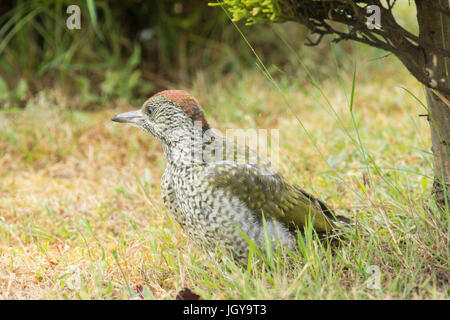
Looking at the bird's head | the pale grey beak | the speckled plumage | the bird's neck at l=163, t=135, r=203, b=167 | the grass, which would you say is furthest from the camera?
the pale grey beak

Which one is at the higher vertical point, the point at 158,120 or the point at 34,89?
the point at 34,89

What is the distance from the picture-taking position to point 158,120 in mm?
3250

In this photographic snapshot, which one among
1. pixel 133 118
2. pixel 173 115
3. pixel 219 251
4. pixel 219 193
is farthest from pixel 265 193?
pixel 133 118

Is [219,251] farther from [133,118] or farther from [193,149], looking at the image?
[133,118]

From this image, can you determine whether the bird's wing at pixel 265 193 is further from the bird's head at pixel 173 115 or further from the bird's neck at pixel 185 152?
the bird's head at pixel 173 115

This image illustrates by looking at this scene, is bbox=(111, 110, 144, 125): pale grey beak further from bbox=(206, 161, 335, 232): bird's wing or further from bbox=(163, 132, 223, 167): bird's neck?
bbox=(206, 161, 335, 232): bird's wing

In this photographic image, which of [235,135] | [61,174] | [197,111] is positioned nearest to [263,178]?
[197,111]

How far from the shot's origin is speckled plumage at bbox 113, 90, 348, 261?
2861 mm

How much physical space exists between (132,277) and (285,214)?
2.90ft

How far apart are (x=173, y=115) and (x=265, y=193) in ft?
2.32

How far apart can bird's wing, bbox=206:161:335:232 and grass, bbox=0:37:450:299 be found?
0.66ft

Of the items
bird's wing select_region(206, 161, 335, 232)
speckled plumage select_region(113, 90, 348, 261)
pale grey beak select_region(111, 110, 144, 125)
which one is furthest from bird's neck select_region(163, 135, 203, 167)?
pale grey beak select_region(111, 110, 144, 125)

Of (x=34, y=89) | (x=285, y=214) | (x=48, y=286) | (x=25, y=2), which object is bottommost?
(x=48, y=286)
